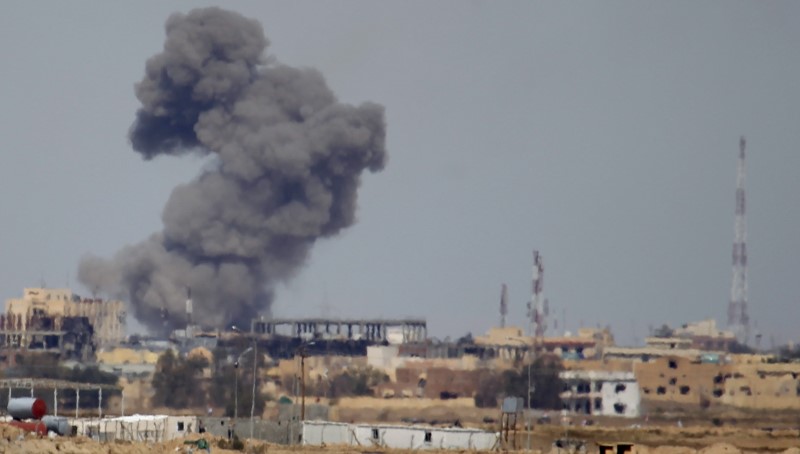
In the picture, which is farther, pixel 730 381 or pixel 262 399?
pixel 730 381

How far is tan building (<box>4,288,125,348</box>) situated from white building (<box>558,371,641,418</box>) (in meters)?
43.5

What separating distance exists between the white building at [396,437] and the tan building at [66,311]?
72.5 m

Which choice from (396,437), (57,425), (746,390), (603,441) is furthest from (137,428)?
(746,390)

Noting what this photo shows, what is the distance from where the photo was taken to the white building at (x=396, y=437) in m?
69.4

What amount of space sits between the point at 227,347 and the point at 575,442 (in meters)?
61.4

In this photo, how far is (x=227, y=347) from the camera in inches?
5177

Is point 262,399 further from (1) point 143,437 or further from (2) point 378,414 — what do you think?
(1) point 143,437

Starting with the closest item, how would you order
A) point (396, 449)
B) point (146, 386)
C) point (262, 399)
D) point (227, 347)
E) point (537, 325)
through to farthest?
point (396, 449), point (262, 399), point (146, 386), point (227, 347), point (537, 325)

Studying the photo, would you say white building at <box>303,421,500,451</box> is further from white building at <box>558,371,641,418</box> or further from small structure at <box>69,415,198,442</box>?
white building at <box>558,371,641,418</box>

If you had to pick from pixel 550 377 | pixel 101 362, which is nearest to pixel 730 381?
pixel 550 377

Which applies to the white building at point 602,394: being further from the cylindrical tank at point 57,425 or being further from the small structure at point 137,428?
the cylindrical tank at point 57,425

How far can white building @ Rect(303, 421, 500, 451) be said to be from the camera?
69.4 metres

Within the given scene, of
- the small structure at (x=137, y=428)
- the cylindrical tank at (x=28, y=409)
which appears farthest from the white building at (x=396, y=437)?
the cylindrical tank at (x=28, y=409)

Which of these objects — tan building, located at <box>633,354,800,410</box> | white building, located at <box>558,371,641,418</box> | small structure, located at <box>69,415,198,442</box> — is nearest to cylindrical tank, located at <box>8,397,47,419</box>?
small structure, located at <box>69,415,198,442</box>
